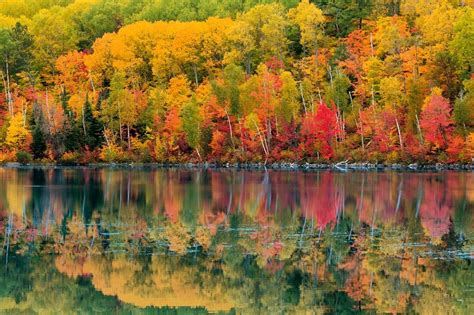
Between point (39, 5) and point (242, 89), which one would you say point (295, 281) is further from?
point (39, 5)

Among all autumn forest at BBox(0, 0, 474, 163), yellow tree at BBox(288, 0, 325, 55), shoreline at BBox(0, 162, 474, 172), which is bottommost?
shoreline at BBox(0, 162, 474, 172)

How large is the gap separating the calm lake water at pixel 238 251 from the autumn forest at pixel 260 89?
3294 centimetres

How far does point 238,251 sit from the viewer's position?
2644 cm

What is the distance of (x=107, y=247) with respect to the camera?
2720 cm

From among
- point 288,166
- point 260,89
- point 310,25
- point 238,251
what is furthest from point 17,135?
point 238,251

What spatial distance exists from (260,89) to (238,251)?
2335 inches

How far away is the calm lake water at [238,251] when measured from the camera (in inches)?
794

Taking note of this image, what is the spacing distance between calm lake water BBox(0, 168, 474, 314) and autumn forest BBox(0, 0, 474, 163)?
32.9 metres

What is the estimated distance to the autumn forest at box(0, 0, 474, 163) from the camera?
7831 cm

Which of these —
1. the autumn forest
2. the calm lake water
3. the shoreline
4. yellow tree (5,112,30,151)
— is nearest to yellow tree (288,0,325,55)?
the autumn forest

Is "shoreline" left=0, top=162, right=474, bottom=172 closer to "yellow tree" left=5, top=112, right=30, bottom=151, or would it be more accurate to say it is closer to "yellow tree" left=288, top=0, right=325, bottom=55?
"yellow tree" left=5, top=112, right=30, bottom=151

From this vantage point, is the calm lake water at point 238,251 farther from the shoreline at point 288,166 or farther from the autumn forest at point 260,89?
the autumn forest at point 260,89

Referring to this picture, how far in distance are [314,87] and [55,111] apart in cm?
2927

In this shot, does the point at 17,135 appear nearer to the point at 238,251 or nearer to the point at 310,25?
the point at 310,25
